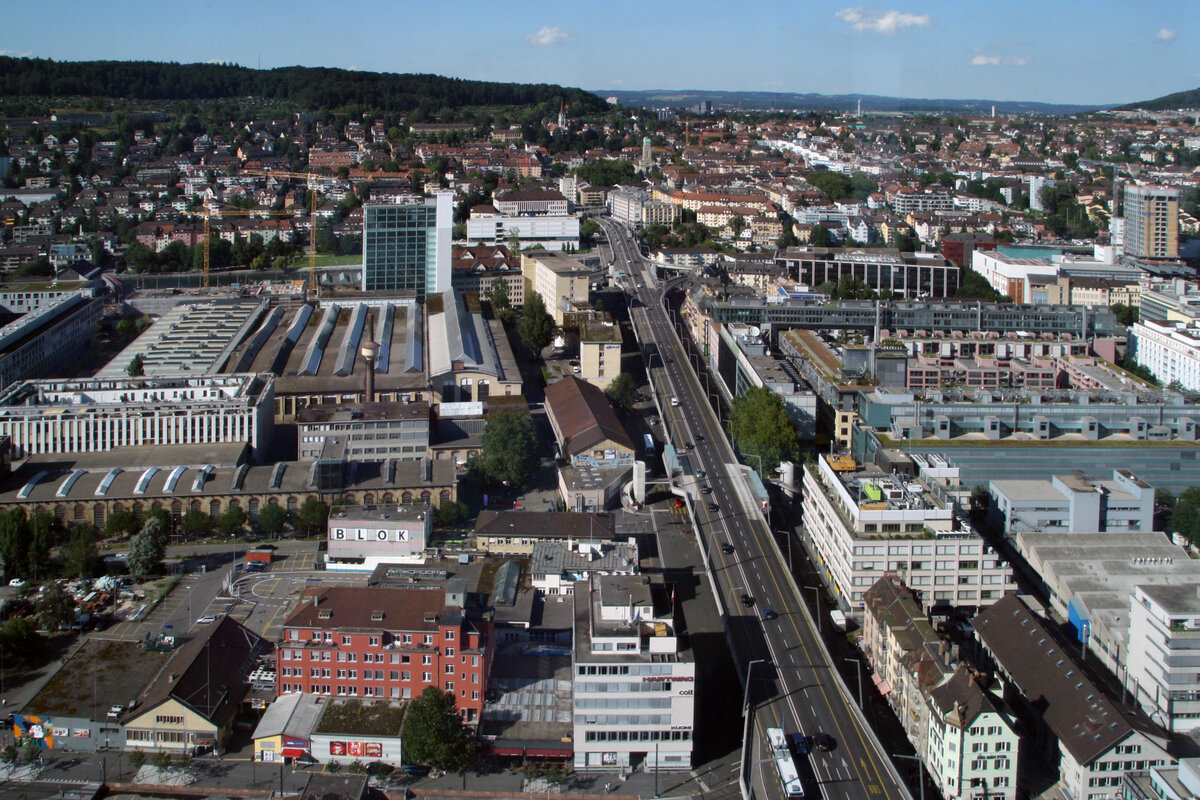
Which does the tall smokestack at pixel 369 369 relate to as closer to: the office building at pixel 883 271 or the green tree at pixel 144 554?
the green tree at pixel 144 554

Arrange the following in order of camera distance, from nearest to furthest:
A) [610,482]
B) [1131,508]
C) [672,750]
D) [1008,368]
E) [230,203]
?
[672,750] < [1131,508] < [610,482] < [1008,368] < [230,203]

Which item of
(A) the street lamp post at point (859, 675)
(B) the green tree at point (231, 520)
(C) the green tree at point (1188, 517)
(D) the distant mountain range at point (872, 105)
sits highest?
(D) the distant mountain range at point (872, 105)

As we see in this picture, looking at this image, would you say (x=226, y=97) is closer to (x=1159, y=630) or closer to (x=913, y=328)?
(x=913, y=328)

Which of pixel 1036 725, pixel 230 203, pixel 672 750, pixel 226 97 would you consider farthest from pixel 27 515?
pixel 226 97

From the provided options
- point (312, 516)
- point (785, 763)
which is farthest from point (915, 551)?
point (312, 516)

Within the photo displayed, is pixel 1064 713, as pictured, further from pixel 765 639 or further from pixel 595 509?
pixel 595 509

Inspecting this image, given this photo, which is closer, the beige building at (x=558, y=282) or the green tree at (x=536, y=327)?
the green tree at (x=536, y=327)

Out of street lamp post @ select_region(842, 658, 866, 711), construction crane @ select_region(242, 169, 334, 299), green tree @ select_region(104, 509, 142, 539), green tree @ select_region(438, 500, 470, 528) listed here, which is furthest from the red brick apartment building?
construction crane @ select_region(242, 169, 334, 299)

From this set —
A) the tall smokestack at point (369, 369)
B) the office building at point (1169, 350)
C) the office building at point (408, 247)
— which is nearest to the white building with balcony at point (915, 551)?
the tall smokestack at point (369, 369)
